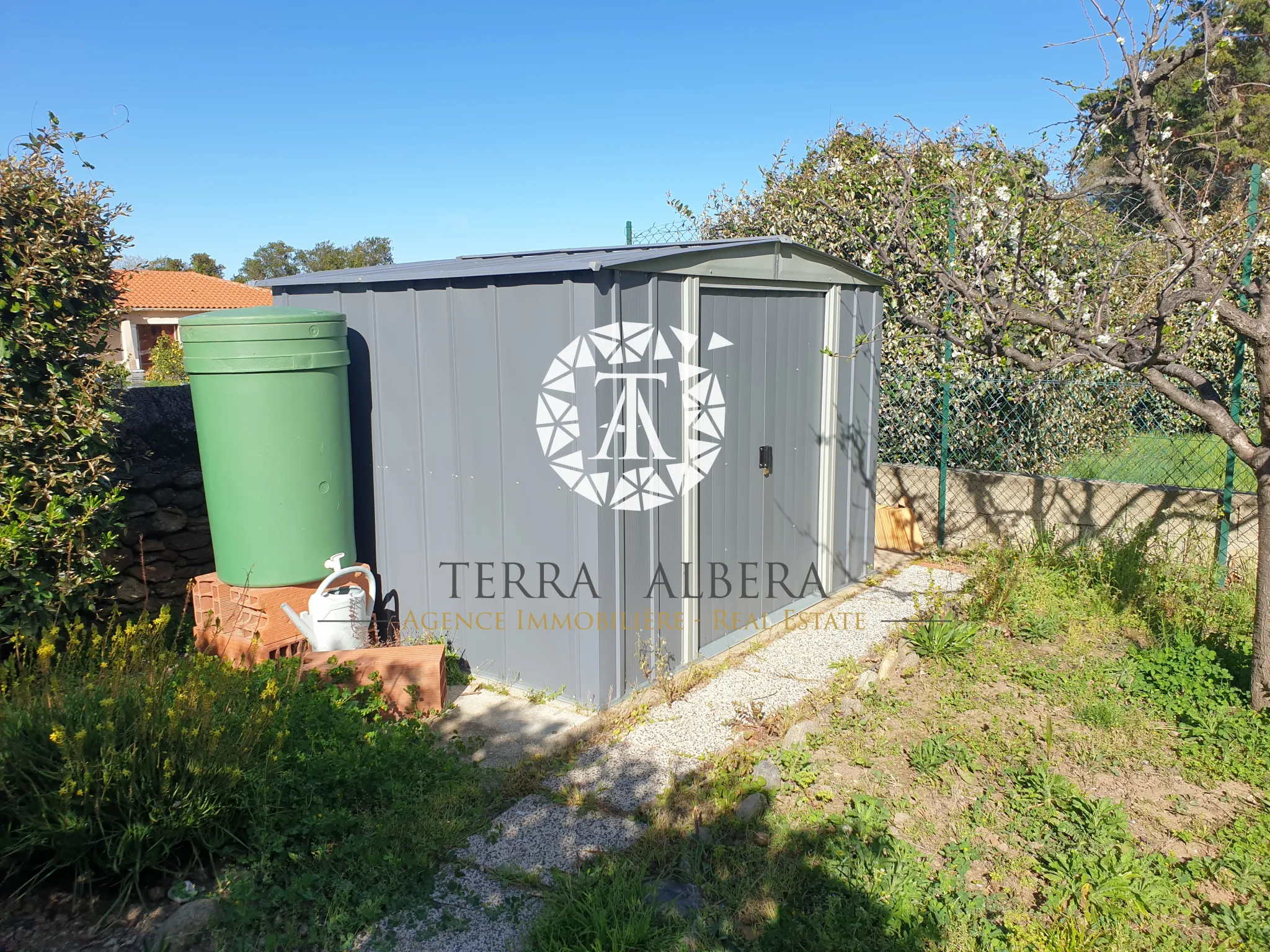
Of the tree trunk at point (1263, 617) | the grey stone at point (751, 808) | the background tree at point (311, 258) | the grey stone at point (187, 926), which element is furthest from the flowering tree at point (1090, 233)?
the background tree at point (311, 258)

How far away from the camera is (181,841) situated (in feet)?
10.0

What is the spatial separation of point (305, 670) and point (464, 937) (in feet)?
5.88

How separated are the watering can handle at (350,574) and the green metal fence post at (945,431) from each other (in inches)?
180

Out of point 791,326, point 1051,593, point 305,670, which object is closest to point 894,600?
point 1051,593

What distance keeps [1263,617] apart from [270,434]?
4865 mm

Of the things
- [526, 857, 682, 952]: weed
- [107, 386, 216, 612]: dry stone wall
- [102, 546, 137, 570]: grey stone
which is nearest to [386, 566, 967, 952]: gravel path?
[526, 857, 682, 952]: weed

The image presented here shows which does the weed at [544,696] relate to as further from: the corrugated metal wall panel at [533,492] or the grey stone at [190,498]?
the grey stone at [190,498]

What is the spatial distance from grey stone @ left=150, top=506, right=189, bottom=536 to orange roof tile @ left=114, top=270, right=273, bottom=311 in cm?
2757

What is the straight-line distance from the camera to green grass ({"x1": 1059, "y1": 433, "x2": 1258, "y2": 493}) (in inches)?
263

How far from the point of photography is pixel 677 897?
2.95m

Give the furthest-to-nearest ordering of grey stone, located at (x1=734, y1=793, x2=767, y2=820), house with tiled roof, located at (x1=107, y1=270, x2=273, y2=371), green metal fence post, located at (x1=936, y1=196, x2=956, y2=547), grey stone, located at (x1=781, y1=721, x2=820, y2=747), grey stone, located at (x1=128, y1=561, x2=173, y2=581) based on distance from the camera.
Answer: house with tiled roof, located at (x1=107, y1=270, x2=273, y2=371)
green metal fence post, located at (x1=936, y1=196, x2=956, y2=547)
grey stone, located at (x1=128, y1=561, x2=173, y2=581)
grey stone, located at (x1=781, y1=721, x2=820, y2=747)
grey stone, located at (x1=734, y1=793, x2=767, y2=820)

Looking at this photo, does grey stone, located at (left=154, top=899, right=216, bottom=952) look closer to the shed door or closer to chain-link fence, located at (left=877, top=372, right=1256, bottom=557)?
Result: the shed door

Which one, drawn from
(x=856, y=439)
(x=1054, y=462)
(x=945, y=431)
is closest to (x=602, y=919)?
(x=856, y=439)

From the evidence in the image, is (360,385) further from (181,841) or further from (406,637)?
(181,841)
